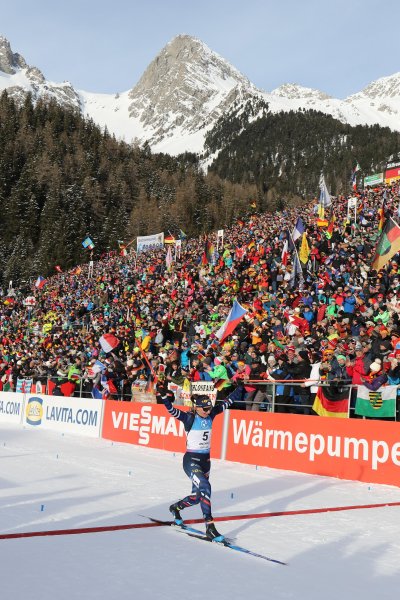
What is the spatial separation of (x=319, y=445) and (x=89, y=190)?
97585mm

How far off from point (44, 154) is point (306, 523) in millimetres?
111409

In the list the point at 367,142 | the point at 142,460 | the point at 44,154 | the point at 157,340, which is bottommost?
the point at 142,460

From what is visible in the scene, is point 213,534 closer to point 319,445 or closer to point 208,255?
point 319,445

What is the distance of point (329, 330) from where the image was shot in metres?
16.2

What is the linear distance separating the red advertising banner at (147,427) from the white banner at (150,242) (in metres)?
33.8

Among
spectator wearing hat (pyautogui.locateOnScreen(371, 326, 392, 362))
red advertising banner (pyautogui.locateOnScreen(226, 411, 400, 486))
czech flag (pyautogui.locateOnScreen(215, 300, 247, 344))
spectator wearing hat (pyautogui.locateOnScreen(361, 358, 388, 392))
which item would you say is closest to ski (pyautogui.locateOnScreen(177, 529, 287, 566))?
red advertising banner (pyautogui.locateOnScreen(226, 411, 400, 486))

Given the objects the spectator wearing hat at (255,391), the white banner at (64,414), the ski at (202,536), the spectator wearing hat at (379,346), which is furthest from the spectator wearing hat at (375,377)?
the white banner at (64,414)

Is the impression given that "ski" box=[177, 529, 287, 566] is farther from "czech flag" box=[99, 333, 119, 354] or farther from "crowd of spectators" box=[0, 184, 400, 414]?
"czech flag" box=[99, 333, 119, 354]

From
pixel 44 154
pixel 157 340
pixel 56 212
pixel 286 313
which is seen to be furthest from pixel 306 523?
pixel 44 154

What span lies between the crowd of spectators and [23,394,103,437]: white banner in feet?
2.04

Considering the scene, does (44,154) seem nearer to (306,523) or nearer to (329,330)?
(329,330)

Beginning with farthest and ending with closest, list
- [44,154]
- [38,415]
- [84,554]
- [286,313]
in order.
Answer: [44,154]
[38,415]
[286,313]
[84,554]

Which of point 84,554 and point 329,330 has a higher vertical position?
point 329,330

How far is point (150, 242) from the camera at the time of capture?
53.8 metres
